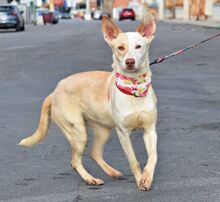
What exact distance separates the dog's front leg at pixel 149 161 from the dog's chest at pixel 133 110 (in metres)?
0.09

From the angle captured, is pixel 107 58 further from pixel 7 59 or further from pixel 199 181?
pixel 199 181

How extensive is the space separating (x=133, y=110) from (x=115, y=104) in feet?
0.50

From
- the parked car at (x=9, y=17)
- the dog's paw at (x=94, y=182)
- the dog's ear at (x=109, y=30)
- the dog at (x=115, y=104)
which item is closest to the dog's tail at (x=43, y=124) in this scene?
the dog at (x=115, y=104)

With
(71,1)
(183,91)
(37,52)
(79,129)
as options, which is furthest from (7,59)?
(71,1)

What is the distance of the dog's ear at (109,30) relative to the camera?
523 cm

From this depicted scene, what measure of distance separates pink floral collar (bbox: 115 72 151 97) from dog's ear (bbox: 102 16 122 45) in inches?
11.5

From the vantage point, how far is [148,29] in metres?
5.27

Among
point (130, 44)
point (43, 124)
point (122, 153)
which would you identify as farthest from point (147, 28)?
point (122, 153)

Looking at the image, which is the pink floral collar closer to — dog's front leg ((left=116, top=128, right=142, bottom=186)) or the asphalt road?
dog's front leg ((left=116, top=128, right=142, bottom=186))

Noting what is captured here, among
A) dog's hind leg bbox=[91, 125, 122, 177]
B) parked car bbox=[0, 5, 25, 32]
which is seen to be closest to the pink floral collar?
dog's hind leg bbox=[91, 125, 122, 177]

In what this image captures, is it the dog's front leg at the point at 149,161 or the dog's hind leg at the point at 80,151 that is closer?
the dog's front leg at the point at 149,161

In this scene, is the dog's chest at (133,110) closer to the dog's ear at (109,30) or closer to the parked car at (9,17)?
the dog's ear at (109,30)

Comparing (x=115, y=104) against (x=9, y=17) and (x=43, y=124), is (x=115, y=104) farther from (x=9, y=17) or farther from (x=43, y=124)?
(x=9, y=17)

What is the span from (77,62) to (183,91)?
20.1ft
